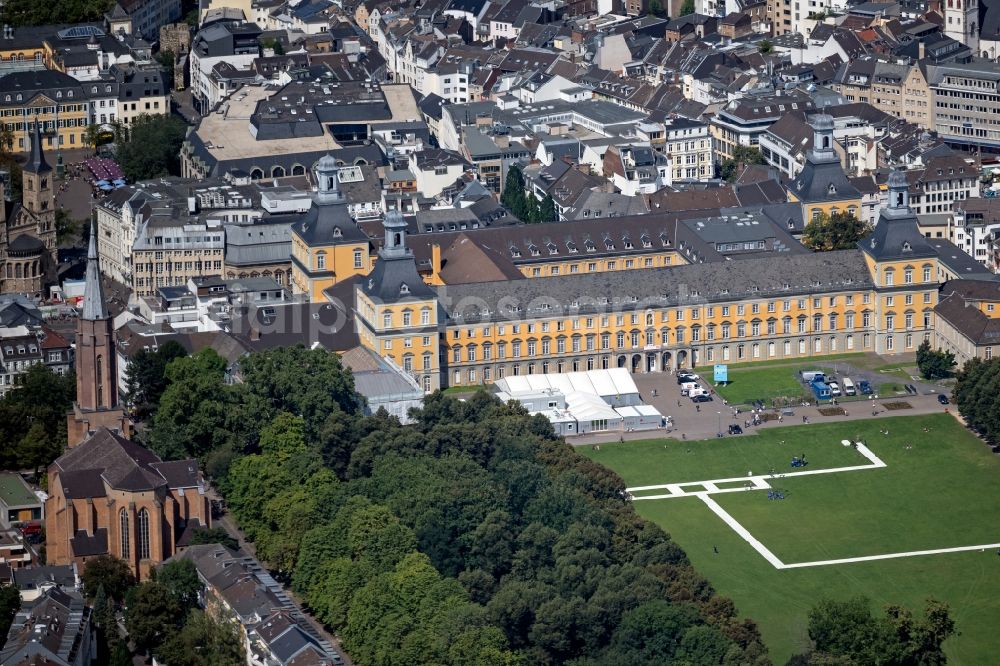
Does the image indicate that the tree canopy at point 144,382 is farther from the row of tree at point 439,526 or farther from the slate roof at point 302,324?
the slate roof at point 302,324

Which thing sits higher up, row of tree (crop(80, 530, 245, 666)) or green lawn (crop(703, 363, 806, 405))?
→ row of tree (crop(80, 530, 245, 666))

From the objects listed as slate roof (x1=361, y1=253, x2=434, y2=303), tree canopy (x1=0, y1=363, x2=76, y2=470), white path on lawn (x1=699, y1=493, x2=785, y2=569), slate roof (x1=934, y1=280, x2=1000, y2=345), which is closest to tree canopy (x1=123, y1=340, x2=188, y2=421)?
tree canopy (x1=0, y1=363, x2=76, y2=470)

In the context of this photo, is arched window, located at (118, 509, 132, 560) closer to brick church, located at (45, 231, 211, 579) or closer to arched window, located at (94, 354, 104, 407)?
brick church, located at (45, 231, 211, 579)

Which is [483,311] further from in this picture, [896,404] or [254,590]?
[254,590]

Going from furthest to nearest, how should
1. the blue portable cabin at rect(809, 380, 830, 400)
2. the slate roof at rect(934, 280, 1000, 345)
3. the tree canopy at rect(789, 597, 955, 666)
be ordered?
the slate roof at rect(934, 280, 1000, 345) → the blue portable cabin at rect(809, 380, 830, 400) → the tree canopy at rect(789, 597, 955, 666)

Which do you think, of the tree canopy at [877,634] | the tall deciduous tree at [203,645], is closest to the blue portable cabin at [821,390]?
the tree canopy at [877,634]

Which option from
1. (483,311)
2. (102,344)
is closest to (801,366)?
(483,311)
